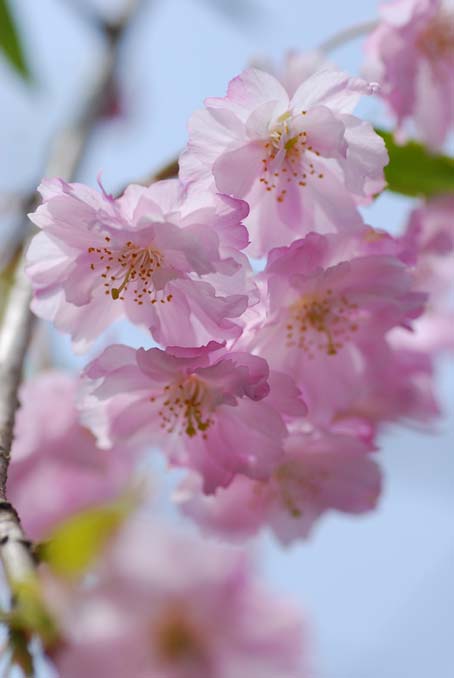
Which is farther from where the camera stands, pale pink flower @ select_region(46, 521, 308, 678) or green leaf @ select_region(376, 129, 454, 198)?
pale pink flower @ select_region(46, 521, 308, 678)

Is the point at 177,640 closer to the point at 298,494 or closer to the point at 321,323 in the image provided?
the point at 298,494

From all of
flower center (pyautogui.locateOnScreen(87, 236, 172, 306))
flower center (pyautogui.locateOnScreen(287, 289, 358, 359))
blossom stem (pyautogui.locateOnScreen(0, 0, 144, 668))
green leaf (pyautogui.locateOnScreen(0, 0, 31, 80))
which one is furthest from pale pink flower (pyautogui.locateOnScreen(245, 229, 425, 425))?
green leaf (pyautogui.locateOnScreen(0, 0, 31, 80))

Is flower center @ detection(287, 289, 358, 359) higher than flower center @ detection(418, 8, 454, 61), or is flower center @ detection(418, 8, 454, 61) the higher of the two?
flower center @ detection(418, 8, 454, 61)

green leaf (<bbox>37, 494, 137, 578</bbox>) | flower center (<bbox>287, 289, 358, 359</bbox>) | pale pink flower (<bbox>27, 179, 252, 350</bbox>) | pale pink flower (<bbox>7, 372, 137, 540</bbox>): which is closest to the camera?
pale pink flower (<bbox>27, 179, 252, 350</bbox>)

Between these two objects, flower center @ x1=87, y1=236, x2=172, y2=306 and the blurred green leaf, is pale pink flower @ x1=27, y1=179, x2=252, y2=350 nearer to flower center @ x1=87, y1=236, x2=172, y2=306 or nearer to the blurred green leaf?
flower center @ x1=87, y1=236, x2=172, y2=306

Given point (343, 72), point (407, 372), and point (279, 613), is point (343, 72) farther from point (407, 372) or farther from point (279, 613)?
point (279, 613)

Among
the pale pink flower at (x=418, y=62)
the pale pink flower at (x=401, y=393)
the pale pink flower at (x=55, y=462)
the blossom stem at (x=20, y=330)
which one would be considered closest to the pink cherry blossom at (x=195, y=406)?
the blossom stem at (x=20, y=330)

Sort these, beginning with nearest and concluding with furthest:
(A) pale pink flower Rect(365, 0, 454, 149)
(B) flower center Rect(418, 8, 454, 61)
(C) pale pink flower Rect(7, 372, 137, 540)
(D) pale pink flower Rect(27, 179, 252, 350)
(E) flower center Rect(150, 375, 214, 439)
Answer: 1. (D) pale pink flower Rect(27, 179, 252, 350)
2. (E) flower center Rect(150, 375, 214, 439)
3. (A) pale pink flower Rect(365, 0, 454, 149)
4. (B) flower center Rect(418, 8, 454, 61)
5. (C) pale pink flower Rect(7, 372, 137, 540)
